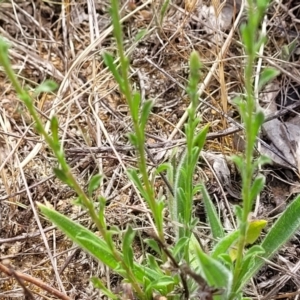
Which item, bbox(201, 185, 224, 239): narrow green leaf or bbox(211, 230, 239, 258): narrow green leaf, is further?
bbox(201, 185, 224, 239): narrow green leaf

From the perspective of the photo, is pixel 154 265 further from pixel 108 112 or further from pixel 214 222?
pixel 108 112

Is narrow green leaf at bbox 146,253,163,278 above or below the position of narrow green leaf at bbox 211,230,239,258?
below

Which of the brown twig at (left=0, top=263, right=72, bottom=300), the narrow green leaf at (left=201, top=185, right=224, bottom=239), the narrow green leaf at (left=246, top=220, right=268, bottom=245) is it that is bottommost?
the brown twig at (left=0, top=263, right=72, bottom=300)

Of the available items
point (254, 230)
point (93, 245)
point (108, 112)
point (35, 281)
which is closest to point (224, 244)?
point (254, 230)

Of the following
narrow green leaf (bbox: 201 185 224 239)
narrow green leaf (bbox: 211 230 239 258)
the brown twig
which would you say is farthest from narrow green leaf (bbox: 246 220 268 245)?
the brown twig

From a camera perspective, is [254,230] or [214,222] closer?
[254,230]

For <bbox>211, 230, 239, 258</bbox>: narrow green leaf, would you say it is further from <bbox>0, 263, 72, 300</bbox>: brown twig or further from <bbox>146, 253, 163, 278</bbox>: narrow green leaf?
<bbox>0, 263, 72, 300</bbox>: brown twig

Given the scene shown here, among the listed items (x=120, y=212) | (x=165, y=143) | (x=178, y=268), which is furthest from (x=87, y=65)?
(x=178, y=268)

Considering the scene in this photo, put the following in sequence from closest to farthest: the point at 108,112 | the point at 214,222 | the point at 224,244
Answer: the point at 224,244, the point at 214,222, the point at 108,112

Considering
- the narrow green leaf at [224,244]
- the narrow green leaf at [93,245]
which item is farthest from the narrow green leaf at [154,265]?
the narrow green leaf at [224,244]

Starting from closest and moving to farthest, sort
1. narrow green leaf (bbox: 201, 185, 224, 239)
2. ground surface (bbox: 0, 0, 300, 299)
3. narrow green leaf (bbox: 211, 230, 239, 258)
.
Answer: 1. narrow green leaf (bbox: 211, 230, 239, 258)
2. narrow green leaf (bbox: 201, 185, 224, 239)
3. ground surface (bbox: 0, 0, 300, 299)
